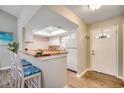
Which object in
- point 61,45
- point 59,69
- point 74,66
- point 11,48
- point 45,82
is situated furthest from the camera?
point 61,45

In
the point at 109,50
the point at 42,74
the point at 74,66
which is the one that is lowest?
the point at 74,66

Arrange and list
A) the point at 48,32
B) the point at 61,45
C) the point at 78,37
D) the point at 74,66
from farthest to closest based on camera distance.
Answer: the point at 48,32 < the point at 61,45 < the point at 74,66 < the point at 78,37

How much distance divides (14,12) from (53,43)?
113 inches

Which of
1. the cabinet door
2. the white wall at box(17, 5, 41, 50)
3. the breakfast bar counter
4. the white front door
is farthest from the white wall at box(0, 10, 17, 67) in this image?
the white front door

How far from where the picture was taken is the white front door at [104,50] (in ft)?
9.05

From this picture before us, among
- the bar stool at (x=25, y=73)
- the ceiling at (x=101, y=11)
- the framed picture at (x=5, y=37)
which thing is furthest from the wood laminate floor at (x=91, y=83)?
the ceiling at (x=101, y=11)

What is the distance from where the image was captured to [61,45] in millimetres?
4801

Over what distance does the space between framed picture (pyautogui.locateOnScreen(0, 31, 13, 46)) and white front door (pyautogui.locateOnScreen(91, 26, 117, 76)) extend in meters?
4.06

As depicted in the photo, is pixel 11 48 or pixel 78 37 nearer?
pixel 78 37

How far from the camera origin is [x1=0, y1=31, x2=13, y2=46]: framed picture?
11.7 ft

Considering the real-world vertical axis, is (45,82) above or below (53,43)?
below

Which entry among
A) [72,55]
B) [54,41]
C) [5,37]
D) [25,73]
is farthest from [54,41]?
[25,73]
